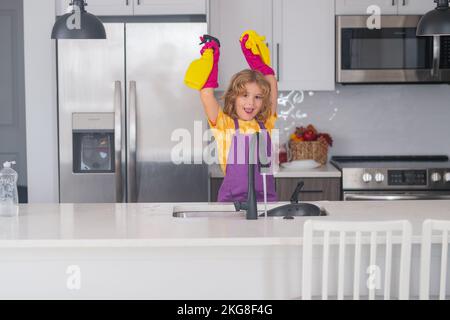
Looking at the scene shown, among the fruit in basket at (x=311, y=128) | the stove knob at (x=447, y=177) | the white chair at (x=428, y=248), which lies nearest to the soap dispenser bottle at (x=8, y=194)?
the white chair at (x=428, y=248)

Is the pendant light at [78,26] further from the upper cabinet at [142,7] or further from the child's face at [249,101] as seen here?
the upper cabinet at [142,7]

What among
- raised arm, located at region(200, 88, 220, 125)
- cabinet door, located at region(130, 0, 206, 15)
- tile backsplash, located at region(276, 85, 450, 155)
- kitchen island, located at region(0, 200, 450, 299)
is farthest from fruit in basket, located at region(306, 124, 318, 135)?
kitchen island, located at region(0, 200, 450, 299)

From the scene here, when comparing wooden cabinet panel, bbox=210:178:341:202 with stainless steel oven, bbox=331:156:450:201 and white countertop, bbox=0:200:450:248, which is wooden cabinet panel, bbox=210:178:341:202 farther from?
white countertop, bbox=0:200:450:248

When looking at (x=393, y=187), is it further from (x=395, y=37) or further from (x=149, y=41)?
(x=149, y=41)

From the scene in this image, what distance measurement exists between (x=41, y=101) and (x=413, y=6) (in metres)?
2.46

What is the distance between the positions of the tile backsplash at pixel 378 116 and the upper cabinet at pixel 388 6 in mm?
597

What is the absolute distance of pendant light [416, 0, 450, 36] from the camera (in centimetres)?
327

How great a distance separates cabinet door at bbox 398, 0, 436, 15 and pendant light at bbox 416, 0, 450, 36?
1473mm

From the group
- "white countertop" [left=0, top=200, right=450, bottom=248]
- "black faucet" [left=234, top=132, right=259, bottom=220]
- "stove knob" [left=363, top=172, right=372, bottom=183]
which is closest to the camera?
"white countertop" [left=0, top=200, right=450, bottom=248]

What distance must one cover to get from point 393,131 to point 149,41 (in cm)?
190

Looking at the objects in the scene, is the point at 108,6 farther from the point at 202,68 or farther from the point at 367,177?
the point at 367,177
